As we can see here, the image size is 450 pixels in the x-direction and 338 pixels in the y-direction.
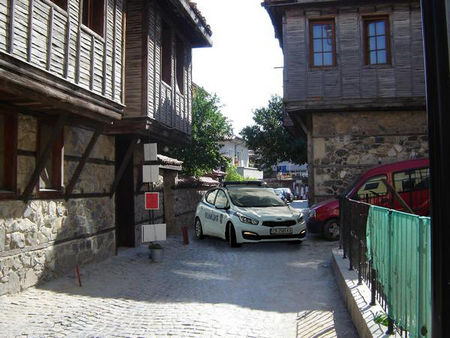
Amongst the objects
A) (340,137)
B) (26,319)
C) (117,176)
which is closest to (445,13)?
(26,319)

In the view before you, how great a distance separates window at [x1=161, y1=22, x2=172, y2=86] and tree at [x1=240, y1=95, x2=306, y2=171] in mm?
17293

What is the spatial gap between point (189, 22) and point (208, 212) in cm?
A: 547

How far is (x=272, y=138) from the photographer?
100ft

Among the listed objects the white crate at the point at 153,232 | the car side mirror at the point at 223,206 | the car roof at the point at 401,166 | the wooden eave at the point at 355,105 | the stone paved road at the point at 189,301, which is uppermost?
the wooden eave at the point at 355,105

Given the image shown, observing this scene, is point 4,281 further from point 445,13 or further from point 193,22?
point 193,22

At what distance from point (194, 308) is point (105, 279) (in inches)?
100

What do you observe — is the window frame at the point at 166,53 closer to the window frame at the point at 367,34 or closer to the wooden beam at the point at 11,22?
the window frame at the point at 367,34

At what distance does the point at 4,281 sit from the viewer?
20.6ft

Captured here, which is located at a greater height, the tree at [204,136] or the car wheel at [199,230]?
the tree at [204,136]

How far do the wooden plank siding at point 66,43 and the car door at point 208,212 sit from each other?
15.0ft

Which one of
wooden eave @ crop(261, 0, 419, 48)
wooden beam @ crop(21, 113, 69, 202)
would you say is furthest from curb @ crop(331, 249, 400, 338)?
wooden eave @ crop(261, 0, 419, 48)

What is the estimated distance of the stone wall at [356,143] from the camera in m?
13.9

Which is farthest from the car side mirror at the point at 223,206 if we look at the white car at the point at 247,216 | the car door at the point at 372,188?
the car door at the point at 372,188

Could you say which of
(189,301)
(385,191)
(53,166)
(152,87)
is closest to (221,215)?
(152,87)
